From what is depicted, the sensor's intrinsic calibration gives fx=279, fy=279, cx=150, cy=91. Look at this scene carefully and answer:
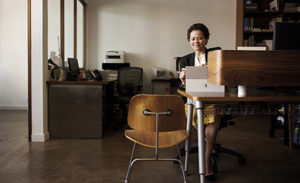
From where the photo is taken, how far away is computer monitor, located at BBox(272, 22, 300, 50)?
2.02 metres

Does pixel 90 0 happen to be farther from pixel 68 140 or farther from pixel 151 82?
pixel 68 140

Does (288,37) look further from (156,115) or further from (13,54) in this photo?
(13,54)

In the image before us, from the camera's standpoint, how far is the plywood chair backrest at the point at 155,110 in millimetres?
1858

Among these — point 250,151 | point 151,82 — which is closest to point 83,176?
point 250,151

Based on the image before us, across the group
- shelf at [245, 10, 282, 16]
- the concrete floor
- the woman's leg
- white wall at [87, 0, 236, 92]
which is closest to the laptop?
the woman's leg

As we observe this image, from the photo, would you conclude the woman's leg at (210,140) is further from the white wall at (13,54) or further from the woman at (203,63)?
the white wall at (13,54)

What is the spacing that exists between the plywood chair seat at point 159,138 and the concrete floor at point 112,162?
1.58 ft

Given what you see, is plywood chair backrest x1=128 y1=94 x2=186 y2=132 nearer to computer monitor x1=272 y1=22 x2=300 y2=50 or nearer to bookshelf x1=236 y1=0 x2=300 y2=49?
computer monitor x1=272 y1=22 x2=300 y2=50

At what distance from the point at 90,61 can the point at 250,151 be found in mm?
4247

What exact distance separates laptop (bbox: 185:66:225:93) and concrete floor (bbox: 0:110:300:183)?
2.87 ft

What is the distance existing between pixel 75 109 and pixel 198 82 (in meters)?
2.26

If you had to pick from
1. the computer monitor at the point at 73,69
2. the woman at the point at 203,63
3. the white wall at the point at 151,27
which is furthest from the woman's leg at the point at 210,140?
the white wall at the point at 151,27

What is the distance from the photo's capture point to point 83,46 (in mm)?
6148

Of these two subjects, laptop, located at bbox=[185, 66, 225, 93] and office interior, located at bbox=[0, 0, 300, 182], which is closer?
laptop, located at bbox=[185, 66, 225, 93]
